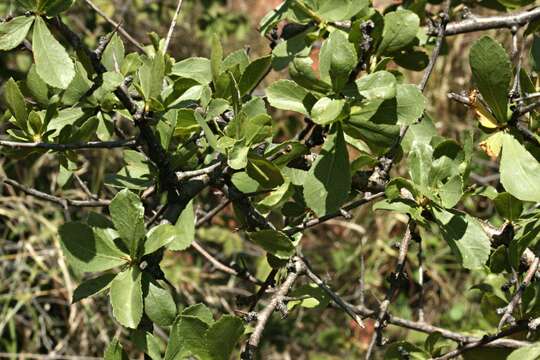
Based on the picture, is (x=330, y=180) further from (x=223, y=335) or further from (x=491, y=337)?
(x=491, y=337)

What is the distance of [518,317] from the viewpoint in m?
1.00

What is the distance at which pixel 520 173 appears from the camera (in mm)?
875

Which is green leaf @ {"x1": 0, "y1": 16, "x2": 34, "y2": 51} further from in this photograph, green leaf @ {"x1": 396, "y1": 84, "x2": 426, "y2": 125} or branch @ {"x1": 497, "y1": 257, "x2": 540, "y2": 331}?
branch @ {"x1": 497, "y1": 257, "x2": 540, "y2": 331}

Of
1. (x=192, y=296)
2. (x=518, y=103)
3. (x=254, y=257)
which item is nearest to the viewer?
(x=518, y=103)

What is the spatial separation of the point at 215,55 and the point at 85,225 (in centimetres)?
26

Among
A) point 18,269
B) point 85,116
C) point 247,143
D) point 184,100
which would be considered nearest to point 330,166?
point 247,143

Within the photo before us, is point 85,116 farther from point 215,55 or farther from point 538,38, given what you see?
point 538,38

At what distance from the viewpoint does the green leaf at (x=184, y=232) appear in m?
0.83

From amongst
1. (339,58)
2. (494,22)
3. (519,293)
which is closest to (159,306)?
(339,58)

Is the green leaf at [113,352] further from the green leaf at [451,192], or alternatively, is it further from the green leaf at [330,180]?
the green leaf at [451,192]

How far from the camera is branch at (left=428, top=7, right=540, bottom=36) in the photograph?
3.66 feet

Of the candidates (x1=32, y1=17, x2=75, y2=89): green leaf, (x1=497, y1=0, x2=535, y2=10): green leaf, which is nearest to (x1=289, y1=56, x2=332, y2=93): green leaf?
(x1=32, y1=17, x2=75, y2=89): green leaf

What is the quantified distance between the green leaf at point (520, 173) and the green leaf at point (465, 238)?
65 millimetres

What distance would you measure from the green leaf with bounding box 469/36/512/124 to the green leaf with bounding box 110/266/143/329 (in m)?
0.49
